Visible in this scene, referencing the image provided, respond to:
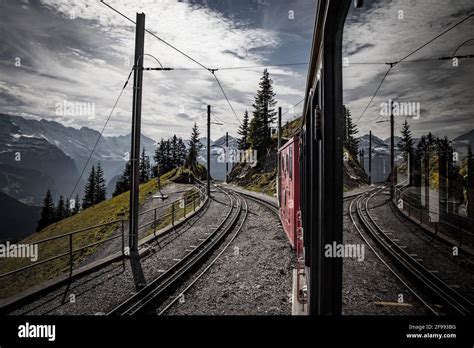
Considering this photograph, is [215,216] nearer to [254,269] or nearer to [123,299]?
[254,269]

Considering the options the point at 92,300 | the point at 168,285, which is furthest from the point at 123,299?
the point at 168,285

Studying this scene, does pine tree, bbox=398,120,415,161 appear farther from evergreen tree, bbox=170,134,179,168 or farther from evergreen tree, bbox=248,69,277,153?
evergreen tree, bbox=170,134,179,168

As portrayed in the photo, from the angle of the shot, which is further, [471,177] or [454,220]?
[454,220]

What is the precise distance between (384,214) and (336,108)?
0.92m

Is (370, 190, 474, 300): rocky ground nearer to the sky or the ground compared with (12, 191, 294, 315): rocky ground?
nearer to the sky

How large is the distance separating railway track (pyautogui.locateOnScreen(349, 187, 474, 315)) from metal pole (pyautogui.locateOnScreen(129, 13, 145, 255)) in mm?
7060

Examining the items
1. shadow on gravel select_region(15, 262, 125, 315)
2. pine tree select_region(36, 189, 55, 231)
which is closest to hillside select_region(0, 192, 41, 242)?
pine tree select_region(36, 189, 55, 231)

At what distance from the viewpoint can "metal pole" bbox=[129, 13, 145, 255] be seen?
755 centimetres

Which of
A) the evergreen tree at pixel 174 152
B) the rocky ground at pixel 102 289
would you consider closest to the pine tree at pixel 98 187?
the evergreen tree at pixel 174 152

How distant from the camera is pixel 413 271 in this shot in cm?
173

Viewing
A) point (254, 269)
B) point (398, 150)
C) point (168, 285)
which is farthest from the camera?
point (254, 269)

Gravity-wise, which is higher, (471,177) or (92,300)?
(471,177)

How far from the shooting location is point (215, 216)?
15148 millimetres

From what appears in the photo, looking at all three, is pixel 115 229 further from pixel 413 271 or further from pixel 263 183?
pixel 263 183
